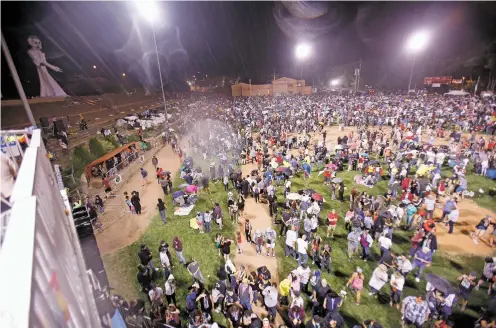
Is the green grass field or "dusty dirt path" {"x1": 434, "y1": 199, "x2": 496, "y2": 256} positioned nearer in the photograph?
the green grass field

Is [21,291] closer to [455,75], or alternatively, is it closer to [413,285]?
[413,285]

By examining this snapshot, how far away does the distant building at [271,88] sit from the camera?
107m

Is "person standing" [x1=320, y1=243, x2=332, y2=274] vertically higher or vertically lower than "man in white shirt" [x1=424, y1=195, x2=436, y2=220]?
lower

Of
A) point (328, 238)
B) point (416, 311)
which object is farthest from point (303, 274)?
point (328, 238)

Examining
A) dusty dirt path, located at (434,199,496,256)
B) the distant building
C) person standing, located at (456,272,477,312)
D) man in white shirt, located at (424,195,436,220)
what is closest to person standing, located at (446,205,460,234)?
dusty dirt path, located at (434,199,496,256)

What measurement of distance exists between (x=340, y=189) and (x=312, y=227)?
16.8 feet

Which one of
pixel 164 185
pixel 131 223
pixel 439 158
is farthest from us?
pixel 439 158

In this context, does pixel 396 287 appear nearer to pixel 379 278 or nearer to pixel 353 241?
pixel 379 278

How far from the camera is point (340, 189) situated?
15.9m

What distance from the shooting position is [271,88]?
10912cm

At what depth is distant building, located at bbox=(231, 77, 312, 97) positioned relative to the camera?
107188 mm

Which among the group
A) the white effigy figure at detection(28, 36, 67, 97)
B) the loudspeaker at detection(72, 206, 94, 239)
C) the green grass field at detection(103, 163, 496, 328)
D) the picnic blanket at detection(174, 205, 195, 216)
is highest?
the white effigy figure at detection(28, 36, 67, 97)

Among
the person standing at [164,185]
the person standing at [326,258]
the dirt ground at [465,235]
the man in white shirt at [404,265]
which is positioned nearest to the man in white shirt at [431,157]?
the dirt ground at [465,235]

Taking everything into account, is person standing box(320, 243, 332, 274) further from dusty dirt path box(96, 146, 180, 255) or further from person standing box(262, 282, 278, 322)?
dusty dirt path box(96, 146, 180, 255)
